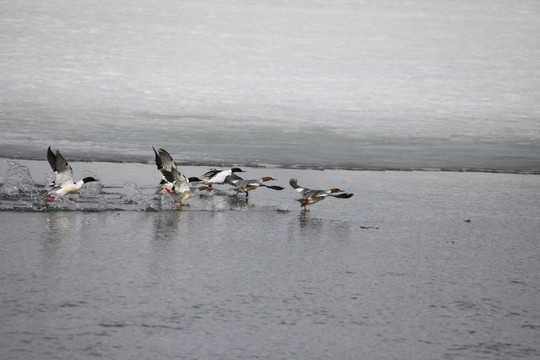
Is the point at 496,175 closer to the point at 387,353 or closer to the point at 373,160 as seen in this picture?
the point at 373,160

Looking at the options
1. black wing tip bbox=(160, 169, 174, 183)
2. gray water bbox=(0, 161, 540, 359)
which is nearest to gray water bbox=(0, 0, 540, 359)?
gray water bbox=(0, 161, 540, 359)

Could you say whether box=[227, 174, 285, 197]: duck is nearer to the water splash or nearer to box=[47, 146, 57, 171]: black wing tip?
box=[47, 146, 57, 171]: black wing tip

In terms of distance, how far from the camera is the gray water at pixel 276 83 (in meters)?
10.5

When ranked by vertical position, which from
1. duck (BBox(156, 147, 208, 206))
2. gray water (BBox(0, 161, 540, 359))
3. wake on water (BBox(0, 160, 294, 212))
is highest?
duck (BBox(156, 147, 208, 206))

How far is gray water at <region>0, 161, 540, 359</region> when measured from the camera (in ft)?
10.3

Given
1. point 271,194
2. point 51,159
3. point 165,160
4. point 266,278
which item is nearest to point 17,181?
point 51,159

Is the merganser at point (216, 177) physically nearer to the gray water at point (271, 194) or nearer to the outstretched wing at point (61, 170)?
the gray water at point (271, 194)

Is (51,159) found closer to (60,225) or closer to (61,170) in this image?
(61,170)

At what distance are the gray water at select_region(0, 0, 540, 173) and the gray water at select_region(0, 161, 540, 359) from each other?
309 centimetres

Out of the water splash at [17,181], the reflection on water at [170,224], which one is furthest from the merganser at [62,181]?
the reflection on water at [170,224]

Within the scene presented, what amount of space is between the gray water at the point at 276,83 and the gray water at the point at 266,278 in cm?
309

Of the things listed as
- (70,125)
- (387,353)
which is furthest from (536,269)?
(70,125)

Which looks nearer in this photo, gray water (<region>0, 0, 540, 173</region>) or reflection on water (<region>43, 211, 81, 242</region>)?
reflection on water (<region>43, 211, 81, 242</region>)

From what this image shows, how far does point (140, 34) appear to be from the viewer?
1980cm
